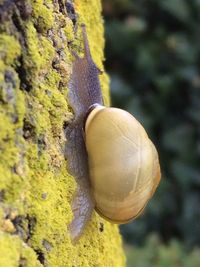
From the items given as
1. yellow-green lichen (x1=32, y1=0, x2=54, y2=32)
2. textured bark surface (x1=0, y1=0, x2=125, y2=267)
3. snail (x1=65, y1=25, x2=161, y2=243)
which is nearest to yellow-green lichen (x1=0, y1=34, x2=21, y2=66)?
textured bark surface (x1=0, y1=0, x2=125, y2=267)

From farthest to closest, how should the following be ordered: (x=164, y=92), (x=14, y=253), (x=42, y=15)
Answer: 1. (x=164, y=92)
2. (x=42, y=15)
3. (x=14, y=253)

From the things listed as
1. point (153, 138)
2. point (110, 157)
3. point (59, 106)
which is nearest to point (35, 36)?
point (59, 106)

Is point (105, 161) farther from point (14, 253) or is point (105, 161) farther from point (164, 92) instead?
point (164, 92)

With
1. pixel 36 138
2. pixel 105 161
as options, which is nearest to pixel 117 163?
Result: pixel 105 161

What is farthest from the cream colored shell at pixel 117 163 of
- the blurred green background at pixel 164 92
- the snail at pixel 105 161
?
the blurred green background at pixel 164 92

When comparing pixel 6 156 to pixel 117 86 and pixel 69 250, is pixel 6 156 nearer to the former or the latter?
pixel 69 250

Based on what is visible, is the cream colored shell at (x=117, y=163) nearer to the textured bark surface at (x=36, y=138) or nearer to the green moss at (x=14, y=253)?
the textured bark surface at (x=36, y=138)
